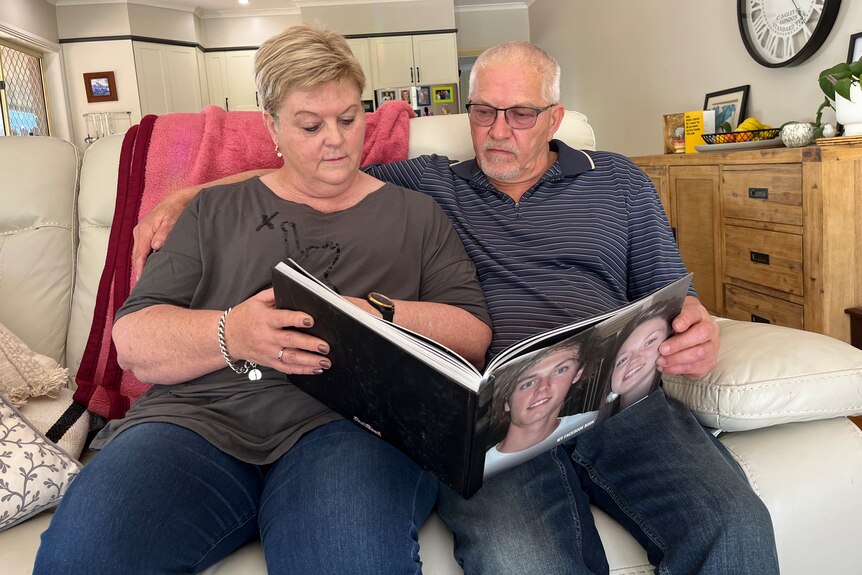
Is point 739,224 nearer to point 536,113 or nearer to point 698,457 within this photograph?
point 536,113

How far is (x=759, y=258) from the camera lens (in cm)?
252

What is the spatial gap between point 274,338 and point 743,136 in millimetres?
2342

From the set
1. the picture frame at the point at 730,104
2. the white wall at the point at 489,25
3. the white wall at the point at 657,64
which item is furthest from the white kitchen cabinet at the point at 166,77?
the picture frame at the point at 730,104

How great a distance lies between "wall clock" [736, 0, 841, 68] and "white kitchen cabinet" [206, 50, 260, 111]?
217 inches

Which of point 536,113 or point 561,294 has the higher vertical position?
point 536,113

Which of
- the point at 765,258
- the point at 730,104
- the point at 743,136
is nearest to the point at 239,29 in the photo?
the point at 730,104

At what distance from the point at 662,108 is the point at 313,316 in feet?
13.1

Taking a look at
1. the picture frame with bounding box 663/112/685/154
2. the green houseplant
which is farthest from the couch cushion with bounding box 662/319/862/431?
the picture frame with bounding box 663/112/685/154

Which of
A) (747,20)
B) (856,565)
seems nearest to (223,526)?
(856,565)

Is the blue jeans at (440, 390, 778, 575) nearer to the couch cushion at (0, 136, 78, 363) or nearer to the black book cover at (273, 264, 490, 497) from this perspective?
the black book cover at (273, 264, 490, 497)

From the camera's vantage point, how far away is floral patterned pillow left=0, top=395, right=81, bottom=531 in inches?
39.2

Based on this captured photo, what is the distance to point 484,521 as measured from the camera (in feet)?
3.08

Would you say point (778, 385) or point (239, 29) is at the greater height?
point (239, 29)

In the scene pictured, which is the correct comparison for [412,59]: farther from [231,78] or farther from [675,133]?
[675,133]
